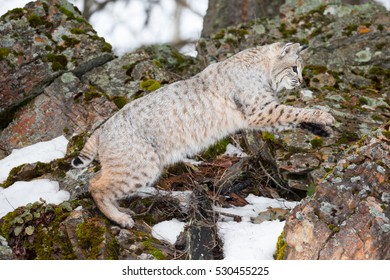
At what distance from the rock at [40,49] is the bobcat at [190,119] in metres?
1.94

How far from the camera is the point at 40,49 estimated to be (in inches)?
316

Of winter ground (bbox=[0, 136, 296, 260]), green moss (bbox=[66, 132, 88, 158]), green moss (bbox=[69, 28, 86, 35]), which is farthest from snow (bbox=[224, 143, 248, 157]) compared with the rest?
green moss (bbox=[69, 28, 86, 35])

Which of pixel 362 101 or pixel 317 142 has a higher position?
pixel 362 101

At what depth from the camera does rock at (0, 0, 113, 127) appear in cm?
773

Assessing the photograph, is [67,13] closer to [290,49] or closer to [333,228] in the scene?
[290,49]

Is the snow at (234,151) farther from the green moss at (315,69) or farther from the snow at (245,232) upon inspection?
the green moss at (315,69)

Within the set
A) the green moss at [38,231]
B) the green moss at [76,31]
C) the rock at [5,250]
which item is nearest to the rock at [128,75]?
the green moss at [76,31]

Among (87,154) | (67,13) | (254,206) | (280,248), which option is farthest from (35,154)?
(280,248)

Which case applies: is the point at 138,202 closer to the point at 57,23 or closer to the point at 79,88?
the point at 79,88

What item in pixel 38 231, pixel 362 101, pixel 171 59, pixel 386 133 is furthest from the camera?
pixel 171 59

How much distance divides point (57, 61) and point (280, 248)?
4.75m

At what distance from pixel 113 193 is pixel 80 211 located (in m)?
0.45

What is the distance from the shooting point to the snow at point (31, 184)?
6102 millimetres

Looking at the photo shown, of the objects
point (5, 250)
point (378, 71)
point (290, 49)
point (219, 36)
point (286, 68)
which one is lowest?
point (5, 250)
